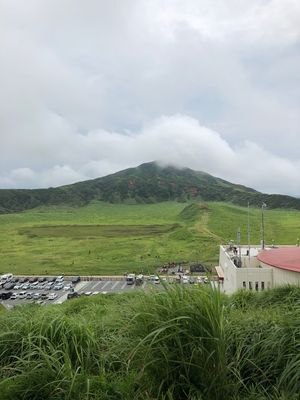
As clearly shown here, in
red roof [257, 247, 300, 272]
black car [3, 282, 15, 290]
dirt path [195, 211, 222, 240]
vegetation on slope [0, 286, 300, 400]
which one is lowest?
black car [3, 282, 15, 290]

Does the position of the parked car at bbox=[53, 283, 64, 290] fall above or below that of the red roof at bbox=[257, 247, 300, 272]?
below

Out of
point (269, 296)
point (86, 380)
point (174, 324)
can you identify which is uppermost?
point (174, 324)

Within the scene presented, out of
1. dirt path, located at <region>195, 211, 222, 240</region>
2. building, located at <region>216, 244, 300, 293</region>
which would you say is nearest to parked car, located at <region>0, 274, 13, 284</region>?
building, located at <region>216, 244, 300, 293</region>

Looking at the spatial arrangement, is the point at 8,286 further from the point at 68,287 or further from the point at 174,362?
the point at 174,362

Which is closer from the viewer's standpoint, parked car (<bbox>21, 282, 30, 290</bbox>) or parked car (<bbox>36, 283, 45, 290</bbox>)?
parked car (<bbox>36, 283, 45, 290</bbox>)

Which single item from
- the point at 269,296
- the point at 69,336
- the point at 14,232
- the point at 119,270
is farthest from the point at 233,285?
the point at 14,232

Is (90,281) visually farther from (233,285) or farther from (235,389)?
(235,389)

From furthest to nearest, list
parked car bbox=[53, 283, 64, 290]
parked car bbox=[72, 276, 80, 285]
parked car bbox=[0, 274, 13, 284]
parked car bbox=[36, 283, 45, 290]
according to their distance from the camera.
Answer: parked car bbox=[0, 274, 13, 284] → parked car bbox=[72, 276, 80, 285] → parked car bbox=[36, 283, 45, 290] → parked car bbox=[53, 283, 64, 290]

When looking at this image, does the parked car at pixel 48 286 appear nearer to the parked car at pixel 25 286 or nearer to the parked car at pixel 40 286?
the parked car at pixel 40 286

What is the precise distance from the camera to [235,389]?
3.37 meters

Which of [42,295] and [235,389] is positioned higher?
[235,389]

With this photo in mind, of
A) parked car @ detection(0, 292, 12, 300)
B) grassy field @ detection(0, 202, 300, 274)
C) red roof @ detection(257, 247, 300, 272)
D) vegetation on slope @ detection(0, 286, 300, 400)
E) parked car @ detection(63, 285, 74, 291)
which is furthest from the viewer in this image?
grassy field @ detection(0, 202, 300, 274)

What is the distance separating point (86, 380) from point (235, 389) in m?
1.38

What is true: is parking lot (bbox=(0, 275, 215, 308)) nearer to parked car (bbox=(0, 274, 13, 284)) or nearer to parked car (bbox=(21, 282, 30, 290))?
parked car (bbox=(21, 282, 30, 290))
